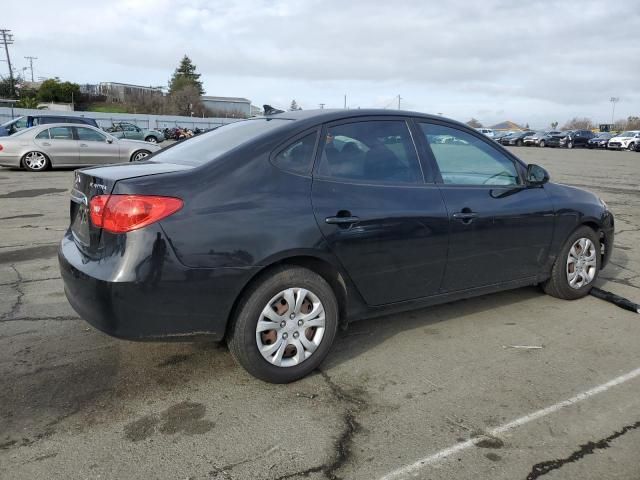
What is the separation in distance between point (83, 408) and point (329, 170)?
6.64 ft

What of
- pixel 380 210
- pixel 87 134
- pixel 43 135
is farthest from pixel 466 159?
pixel 43 135

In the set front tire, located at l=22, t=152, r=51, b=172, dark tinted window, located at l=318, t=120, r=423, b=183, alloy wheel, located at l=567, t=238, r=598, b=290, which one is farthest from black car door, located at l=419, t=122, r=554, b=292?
front tire, located at l=22, t=152, r=51, b=172

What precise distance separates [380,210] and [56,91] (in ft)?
274

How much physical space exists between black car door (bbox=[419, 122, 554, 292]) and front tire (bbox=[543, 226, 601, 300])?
0.30 metres

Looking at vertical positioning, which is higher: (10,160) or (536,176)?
(536,176)

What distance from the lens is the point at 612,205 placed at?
11.0m

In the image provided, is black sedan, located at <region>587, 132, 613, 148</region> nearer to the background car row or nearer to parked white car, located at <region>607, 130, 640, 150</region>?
the background car row

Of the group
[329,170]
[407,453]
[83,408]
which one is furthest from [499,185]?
[83,408]

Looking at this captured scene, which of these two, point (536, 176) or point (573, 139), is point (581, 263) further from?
point (573, 139)

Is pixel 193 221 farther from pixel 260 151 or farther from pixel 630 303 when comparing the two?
pixel 630 303

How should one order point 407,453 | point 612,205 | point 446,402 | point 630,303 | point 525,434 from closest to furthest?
1. point 407,453
2. point 525,434
3. point 446,402
4. point 630,303
5. point 612,205

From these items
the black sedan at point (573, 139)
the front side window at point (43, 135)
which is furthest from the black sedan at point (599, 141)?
the front side window at point (43, 135)

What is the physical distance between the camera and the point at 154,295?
2.88 metres

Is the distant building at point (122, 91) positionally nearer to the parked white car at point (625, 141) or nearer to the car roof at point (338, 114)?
the parked white car at point (625, 141)
